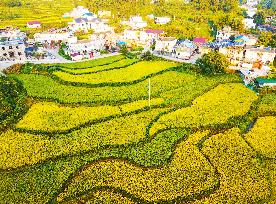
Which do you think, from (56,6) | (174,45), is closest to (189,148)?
(174,45)

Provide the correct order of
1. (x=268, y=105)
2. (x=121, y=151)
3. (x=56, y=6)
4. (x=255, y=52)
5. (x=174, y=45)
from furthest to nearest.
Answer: (x=56, y=6)
(x=174, y=45)
(x=255, y=52)
(x=268, y=105)
(x=121, y=151)

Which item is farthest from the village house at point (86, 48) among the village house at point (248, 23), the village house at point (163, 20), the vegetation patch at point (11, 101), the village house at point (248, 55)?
the village house at point (248, 23)

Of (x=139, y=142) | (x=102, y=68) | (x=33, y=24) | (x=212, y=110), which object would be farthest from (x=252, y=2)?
(x=139, y=142)

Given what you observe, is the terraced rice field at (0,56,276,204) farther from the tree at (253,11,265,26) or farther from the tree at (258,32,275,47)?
the tree at (253,11,265,26)

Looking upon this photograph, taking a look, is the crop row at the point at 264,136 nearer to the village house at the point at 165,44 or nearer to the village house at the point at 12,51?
the village house at the point at 165,44

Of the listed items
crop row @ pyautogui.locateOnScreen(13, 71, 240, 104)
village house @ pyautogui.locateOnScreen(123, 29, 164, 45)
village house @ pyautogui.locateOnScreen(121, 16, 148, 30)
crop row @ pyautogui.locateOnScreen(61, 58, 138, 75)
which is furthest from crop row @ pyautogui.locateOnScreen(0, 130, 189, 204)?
village house @ pyautogui.locateOnScreen(121, 16, 148, 30)

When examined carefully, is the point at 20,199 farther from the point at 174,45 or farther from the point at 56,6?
the point at 56,6
